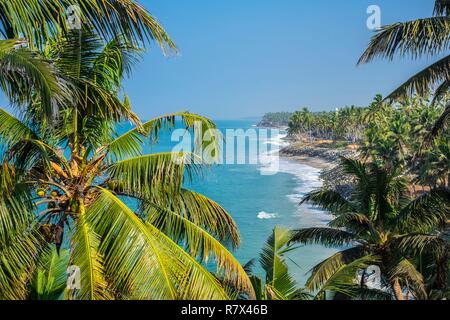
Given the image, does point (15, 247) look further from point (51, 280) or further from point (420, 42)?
point (420, 42)

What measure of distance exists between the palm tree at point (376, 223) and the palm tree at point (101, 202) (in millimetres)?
4517

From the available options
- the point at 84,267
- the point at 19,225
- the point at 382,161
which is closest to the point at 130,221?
the point at 84,267

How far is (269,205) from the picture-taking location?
4772cm

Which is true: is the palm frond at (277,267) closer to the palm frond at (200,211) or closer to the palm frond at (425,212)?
the palm frond at (200,211)

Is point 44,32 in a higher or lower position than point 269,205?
higher

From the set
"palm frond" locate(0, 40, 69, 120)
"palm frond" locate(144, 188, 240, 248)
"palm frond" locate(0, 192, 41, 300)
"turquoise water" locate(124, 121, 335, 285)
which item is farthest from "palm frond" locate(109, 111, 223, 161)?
"turquoise water" locate(124, 121, 335, 285)

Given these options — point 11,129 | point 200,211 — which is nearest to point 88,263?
point 200,211

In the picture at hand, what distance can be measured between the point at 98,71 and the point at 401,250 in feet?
24.1

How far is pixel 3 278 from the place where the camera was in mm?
4684

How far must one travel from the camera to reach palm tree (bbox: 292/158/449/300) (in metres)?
9.67

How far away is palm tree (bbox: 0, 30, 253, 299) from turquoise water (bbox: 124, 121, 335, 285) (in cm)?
981

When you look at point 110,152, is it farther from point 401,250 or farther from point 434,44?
point 401,250

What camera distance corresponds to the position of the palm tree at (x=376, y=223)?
31.7 ft

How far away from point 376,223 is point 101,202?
7430 millimetres
